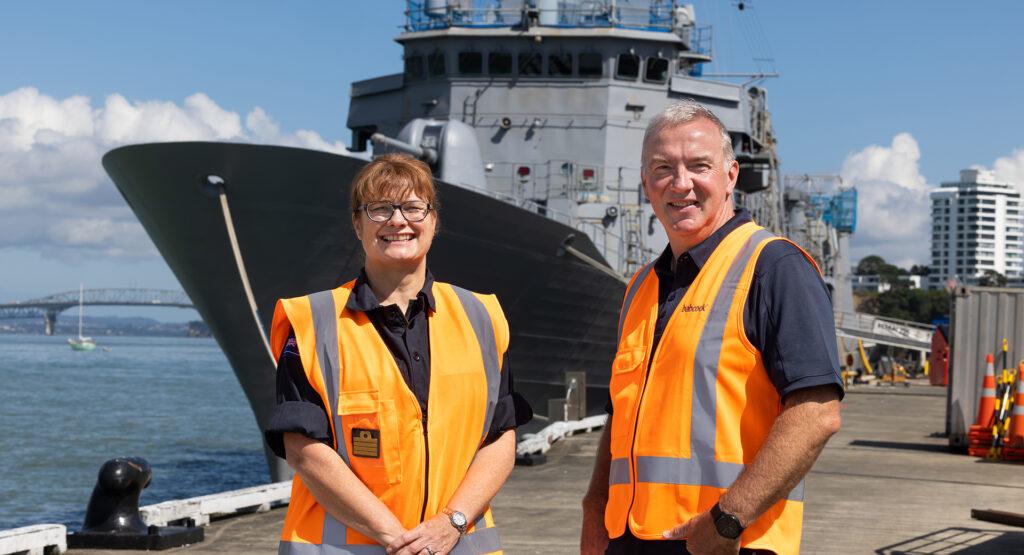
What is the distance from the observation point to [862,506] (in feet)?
27.1

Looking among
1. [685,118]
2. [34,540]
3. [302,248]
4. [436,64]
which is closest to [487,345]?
[685,118]

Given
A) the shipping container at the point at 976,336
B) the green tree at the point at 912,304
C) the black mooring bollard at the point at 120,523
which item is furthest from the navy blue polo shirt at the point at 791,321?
the green tree at the point at 912,304

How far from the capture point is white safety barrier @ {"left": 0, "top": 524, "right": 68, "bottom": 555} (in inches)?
235

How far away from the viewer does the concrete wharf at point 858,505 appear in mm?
6730

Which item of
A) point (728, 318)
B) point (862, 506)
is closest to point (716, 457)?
point (728, 318)

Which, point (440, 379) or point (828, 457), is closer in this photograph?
point (440, 379)

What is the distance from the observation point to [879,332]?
37500 millimetres

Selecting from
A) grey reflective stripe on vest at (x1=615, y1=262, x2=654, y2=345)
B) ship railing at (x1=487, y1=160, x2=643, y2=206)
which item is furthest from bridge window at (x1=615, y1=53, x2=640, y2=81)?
grey reflective stripe on vest at (x1=615, y1=262, x2=654, y2=345)

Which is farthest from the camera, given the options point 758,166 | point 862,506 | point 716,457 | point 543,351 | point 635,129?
point 758,166

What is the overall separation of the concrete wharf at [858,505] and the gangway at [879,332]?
17.8 metres

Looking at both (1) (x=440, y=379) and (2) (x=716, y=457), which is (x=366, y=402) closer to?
(1) (x=440, y=379)

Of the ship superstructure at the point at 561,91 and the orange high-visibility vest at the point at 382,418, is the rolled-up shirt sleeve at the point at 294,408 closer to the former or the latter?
the orange high-visibility vest at the point at 382,418

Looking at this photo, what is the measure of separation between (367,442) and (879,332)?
3640 centimetres

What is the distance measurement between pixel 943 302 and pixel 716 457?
101987mm
